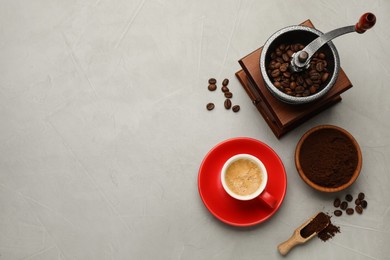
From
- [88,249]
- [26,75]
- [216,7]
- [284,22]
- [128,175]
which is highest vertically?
[26,75]

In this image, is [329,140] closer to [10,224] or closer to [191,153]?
[191,153]

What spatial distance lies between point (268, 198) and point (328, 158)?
0.23 metres

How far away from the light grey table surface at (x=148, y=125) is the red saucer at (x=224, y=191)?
0.18ft

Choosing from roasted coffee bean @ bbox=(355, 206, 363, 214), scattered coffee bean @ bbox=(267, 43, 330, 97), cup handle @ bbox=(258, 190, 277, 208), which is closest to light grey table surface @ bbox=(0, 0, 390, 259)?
roasted coffee bean @ bbox=(355, 206, 363, 214)

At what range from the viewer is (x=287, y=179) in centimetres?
141

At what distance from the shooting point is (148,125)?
145 centimetres

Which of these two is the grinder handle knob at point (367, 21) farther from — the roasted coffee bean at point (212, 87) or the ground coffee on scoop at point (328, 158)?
the roasted coffee bean at point (212, 87)

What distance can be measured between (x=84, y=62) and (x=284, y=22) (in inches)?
26.8

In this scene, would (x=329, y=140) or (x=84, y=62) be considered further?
(x=84, y=62)

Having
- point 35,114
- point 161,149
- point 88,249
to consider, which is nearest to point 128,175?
point 161,149

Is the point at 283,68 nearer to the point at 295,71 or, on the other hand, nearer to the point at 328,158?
the point at 295,71

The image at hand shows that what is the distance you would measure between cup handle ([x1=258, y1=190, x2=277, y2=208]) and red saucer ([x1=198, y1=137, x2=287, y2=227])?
5cm

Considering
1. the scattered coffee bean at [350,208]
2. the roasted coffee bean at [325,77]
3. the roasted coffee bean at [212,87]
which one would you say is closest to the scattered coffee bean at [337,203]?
the scattered coffee bean at [350,208]

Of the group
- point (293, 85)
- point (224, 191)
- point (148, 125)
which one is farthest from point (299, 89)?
point (148, 125)
